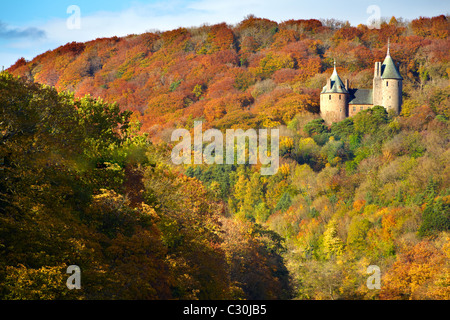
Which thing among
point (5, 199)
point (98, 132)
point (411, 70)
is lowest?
point (5, 199)

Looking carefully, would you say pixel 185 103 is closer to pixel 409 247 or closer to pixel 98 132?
pixel 409 247

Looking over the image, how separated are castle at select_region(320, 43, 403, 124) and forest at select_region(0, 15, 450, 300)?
2.06 meters

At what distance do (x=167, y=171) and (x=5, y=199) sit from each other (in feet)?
45.8

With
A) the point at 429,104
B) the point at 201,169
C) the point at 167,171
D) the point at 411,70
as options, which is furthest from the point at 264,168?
the point at 167,171

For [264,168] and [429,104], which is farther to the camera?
[429,104]

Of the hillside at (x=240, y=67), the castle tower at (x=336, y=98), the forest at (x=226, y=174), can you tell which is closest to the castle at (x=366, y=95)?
the castle tower at (x=336, y=98)

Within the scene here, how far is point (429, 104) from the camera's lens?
3620 inches

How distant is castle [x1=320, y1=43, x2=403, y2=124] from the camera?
3371 inches

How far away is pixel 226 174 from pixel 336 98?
1626cm

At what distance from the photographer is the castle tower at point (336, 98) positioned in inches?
3413

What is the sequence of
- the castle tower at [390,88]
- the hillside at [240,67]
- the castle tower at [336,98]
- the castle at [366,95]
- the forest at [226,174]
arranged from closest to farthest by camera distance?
the forest at [226,174] → the castle tower at [390,88] → the castle at [366,95] → the castle tower at [336,98] → the hillside at [240,67]

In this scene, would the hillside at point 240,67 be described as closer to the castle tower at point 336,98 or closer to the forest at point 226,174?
the forest at point 226,174

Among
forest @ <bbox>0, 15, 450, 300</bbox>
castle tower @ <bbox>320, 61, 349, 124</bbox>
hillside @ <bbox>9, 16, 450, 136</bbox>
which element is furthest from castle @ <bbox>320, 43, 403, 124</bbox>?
hillside @ <bbox>9, 16, 450, 136</bbox>

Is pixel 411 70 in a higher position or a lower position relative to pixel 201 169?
higher
